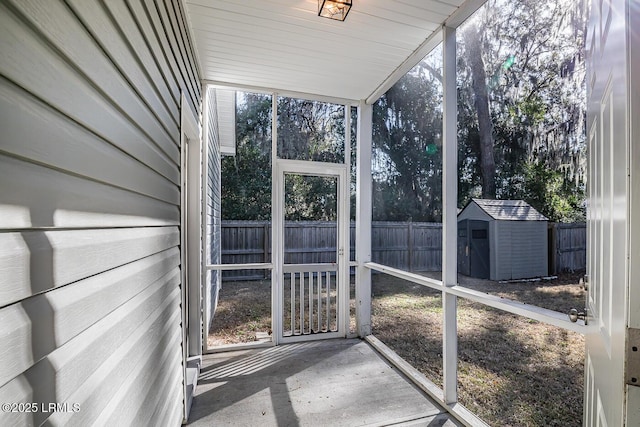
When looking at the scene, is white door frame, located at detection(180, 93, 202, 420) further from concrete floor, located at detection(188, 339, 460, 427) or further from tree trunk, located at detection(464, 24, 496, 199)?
tree trunk, located at detection(464, 24, 496, 199)

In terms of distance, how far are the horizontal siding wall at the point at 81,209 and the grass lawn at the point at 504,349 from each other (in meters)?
1.90

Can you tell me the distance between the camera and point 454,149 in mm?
2270

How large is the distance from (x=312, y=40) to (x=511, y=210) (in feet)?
6.21

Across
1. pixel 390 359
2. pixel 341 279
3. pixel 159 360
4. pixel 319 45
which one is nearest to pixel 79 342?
pixel 159 360

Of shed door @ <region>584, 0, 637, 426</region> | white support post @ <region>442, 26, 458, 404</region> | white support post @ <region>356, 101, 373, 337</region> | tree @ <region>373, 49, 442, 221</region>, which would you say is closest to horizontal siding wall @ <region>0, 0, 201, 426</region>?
shed door @ <region>584, 0, 637, 426</region>

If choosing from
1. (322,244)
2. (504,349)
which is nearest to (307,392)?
(504,349)

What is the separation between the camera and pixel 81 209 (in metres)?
0.74

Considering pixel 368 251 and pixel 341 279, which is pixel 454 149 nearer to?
pixel 368 251

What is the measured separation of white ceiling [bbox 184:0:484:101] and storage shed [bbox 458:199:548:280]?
132cm

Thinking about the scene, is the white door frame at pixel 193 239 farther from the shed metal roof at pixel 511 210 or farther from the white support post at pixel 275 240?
the shed metal roof at pixel 511 210

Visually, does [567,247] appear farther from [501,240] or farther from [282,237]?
[282,237]

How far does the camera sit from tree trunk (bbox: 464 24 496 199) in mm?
1938

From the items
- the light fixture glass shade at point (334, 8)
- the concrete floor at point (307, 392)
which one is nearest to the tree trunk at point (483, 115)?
the light fixture glass shade at point (334, 8)

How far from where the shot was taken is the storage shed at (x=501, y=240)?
1691 millimetres
